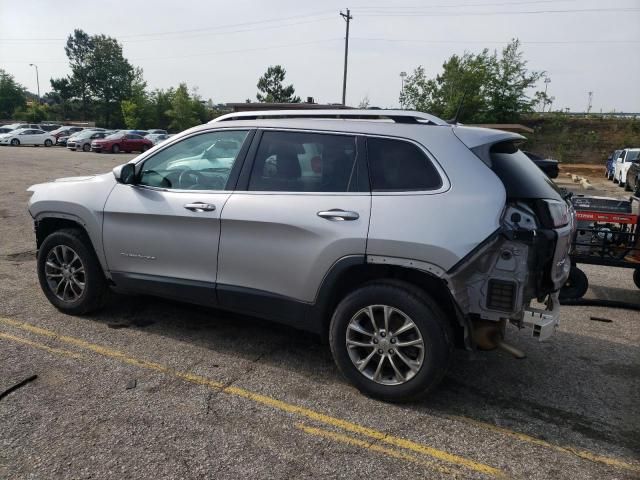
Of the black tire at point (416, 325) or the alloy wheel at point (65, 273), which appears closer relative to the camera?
the black tire at point (416, 325)

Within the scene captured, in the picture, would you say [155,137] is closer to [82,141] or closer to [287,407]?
[82,141]

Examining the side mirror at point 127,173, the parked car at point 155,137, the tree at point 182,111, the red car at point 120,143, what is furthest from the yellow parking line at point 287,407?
the tree at point 182,111

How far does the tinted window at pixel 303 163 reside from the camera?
3594 mm

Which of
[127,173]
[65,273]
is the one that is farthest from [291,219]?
[65,273]

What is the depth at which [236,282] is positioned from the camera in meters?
3.88

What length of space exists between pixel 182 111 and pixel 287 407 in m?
62.9

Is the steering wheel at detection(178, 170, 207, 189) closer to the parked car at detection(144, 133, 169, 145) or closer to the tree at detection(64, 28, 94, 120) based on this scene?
the parked car at detection(144, 133, 169, 145)

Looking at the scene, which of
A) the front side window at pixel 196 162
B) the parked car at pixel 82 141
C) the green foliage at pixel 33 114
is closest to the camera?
the front side window at pixel 196 162

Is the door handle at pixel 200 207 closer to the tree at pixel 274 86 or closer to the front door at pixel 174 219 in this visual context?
the front door at pixel 174 219

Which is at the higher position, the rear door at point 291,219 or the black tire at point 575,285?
the rear door at point 291,219

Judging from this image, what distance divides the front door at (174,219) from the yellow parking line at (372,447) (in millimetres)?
1383

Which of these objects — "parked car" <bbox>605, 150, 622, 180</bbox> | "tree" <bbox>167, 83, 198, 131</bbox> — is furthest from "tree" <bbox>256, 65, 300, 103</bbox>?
"parked car" <bbox>605, 150, 622, 180</bbox>

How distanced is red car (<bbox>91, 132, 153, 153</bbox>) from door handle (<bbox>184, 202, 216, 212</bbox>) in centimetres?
3294

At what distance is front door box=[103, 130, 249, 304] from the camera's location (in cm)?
398
